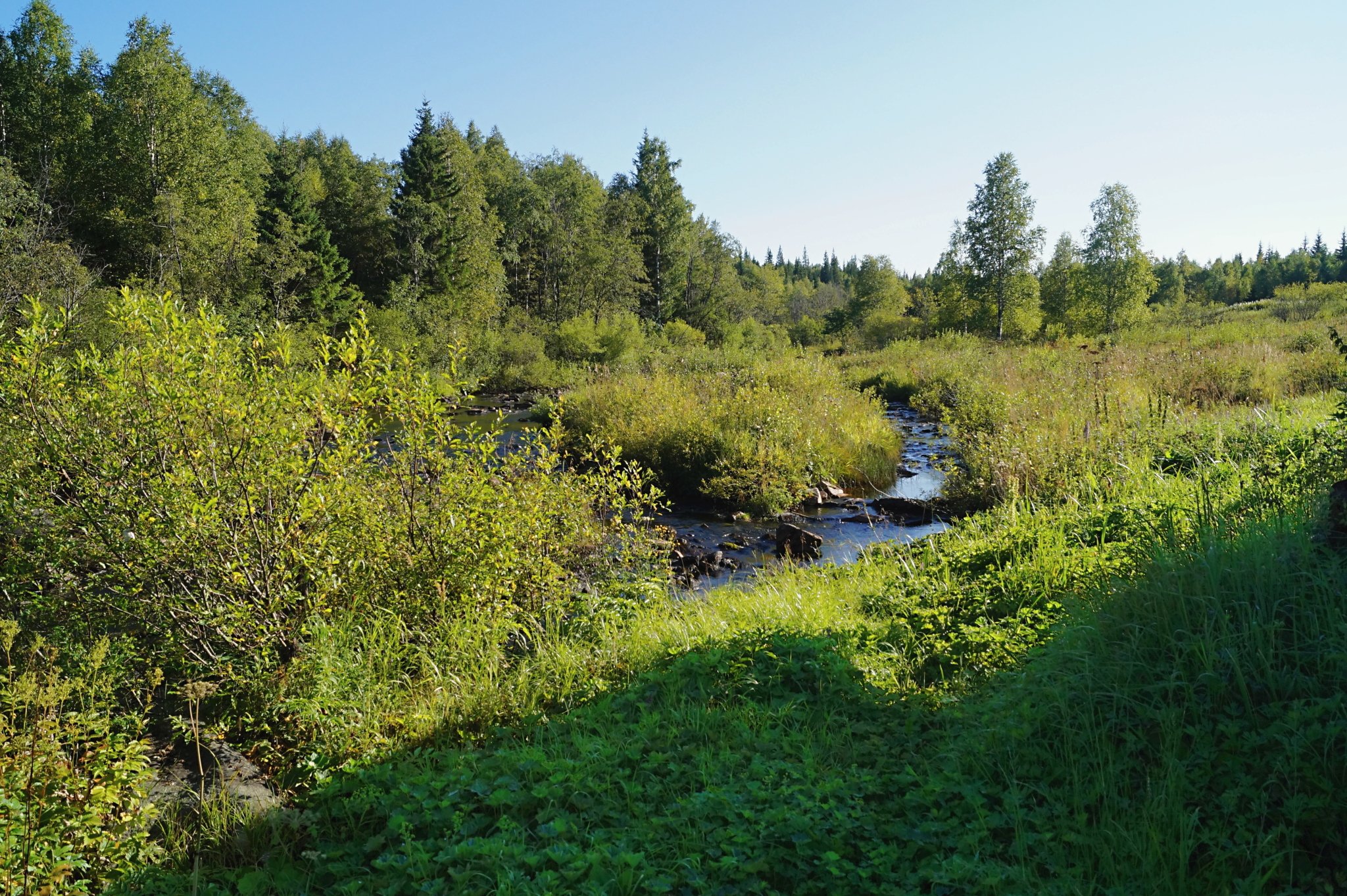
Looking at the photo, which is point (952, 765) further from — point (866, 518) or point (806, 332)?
point (806, 332)

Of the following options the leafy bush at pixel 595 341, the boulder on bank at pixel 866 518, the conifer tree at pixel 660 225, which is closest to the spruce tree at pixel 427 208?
the leafy bush at pixel 595 341

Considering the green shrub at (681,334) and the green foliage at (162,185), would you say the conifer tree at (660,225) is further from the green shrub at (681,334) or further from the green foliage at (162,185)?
the green foliage at (162,185)

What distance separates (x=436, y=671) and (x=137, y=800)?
5.38 feet

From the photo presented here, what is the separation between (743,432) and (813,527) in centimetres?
296

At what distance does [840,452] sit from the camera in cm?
1380

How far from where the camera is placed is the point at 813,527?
10.7 meters

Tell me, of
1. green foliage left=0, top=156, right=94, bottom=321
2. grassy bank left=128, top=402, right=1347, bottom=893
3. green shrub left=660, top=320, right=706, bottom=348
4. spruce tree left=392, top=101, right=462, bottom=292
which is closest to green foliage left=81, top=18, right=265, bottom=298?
green foliage left=0, top=156, right=94, bottom=321

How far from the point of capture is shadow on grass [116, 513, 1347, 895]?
2.61m

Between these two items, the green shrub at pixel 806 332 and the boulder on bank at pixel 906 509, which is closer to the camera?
the boulder on bank at pixel 906 509

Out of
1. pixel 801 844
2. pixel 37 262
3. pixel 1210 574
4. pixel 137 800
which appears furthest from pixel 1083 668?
pixel 37 262

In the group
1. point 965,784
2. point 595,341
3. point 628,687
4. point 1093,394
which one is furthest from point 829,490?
point 595,341

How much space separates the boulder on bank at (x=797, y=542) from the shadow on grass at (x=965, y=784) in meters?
5.01

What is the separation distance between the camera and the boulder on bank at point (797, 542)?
30.2 ft

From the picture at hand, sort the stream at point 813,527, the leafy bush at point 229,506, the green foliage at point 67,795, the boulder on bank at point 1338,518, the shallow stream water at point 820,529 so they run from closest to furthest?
the green foliage at point 67,795
the boulder on bank at point 1338,518
the leafy bush at point 229,506
the stream at point 813,527
the shallow stream water at point 820,529
